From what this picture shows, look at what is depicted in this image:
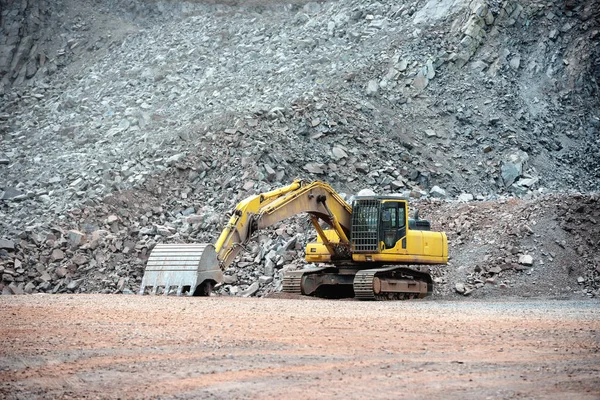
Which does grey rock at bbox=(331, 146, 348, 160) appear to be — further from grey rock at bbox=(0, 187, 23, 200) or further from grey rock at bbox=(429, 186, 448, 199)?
grey rock at bbox=(0, 187, 23, 200)

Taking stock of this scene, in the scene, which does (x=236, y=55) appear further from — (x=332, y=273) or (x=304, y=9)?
(x=332, y=273)

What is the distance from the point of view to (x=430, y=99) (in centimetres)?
3000

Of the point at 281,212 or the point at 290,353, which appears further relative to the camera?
the point at 281,212

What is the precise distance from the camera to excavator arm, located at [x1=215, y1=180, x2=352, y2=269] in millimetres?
15906

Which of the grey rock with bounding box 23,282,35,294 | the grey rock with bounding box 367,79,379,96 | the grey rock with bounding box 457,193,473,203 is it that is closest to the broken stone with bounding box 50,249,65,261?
the grey rock with bounding box 23,282,35,294

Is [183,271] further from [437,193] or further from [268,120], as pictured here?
[437,193]

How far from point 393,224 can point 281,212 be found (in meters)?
2.40

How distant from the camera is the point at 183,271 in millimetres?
15867

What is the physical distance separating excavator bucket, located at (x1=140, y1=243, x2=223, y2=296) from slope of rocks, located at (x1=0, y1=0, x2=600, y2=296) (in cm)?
346

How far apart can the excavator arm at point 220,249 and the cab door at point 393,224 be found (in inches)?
47.3

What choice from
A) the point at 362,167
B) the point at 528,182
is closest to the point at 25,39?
the point at 362,167

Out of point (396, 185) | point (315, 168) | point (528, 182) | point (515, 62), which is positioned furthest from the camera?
point (515, 62)

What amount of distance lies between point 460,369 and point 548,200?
14.4 metres

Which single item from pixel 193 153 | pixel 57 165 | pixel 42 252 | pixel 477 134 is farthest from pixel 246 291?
pixel 477 134
